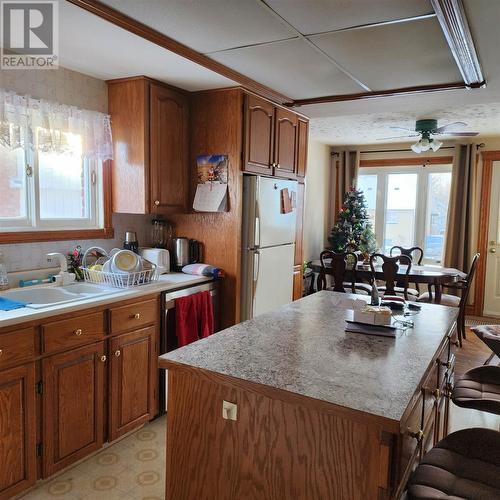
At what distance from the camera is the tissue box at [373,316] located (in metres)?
1.83

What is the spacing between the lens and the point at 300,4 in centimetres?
188

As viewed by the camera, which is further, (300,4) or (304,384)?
(300,4)

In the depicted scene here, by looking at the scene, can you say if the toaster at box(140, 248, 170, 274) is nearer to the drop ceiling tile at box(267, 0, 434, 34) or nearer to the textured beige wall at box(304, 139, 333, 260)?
the drop ceiling tile at box(267, 0, 434, 34)

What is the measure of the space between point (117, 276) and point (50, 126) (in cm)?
98

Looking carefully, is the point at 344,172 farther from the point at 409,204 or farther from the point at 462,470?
the point at 462,470

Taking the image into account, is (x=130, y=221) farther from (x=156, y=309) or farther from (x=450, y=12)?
(x=450, y=12)

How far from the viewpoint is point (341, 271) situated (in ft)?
15.9

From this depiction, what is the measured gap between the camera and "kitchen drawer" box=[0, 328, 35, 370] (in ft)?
6.29

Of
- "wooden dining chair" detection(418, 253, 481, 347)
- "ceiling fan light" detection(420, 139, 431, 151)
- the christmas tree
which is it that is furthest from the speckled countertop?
the christmas tree

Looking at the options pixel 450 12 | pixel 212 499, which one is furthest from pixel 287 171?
pixel 212 499

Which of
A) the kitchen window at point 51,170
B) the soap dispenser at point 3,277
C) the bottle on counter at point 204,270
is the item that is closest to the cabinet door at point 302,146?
the bottle on counter at point 204,270

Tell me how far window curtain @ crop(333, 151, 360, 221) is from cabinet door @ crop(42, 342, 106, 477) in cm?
486

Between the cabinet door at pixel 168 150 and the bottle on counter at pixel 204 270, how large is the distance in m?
0.43

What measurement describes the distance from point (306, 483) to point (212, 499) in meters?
0.35
